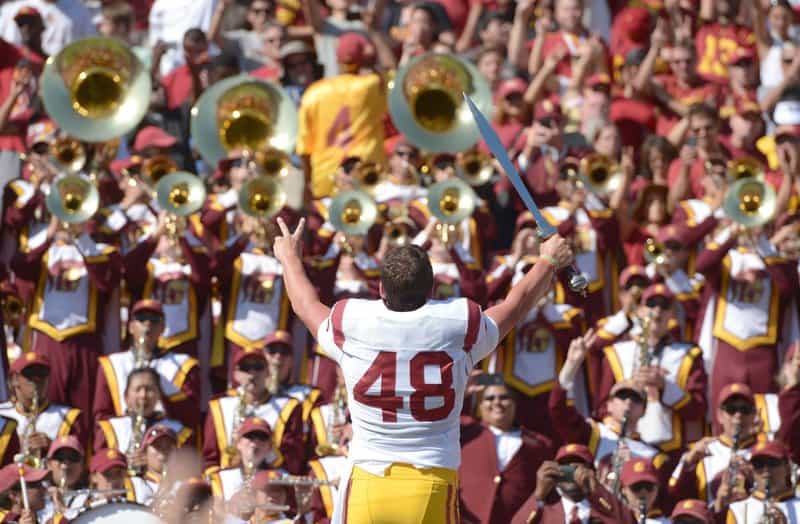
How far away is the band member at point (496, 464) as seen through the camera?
11.9 metres

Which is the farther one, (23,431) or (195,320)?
(195,320)

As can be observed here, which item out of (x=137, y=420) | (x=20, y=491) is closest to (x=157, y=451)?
(x=137, y=420)

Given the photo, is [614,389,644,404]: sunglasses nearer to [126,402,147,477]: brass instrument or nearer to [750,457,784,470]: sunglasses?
[750,457,784,470]: sunglasses

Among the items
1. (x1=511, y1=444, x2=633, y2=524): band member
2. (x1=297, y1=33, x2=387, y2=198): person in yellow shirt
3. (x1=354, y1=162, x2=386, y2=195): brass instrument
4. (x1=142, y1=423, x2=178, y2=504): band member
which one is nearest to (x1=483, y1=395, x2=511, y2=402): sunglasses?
(x1=511, y1=444, x2=633, y2=524): band member

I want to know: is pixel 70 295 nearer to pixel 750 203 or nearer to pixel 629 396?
pixel 629 396

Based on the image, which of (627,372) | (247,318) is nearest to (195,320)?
(247,318)

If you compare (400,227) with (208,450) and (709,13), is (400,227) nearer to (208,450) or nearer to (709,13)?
(208,450)

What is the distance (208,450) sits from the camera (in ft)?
42.1

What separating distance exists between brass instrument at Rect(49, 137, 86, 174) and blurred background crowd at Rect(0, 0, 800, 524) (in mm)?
31

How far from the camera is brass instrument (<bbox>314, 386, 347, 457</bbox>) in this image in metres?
12.4

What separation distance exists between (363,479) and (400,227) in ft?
19.0

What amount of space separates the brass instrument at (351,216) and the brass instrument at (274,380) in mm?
1405

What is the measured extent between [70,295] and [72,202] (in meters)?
0.55

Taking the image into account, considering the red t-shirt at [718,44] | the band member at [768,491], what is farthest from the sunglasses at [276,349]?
the red t-shirt at [718,44]
